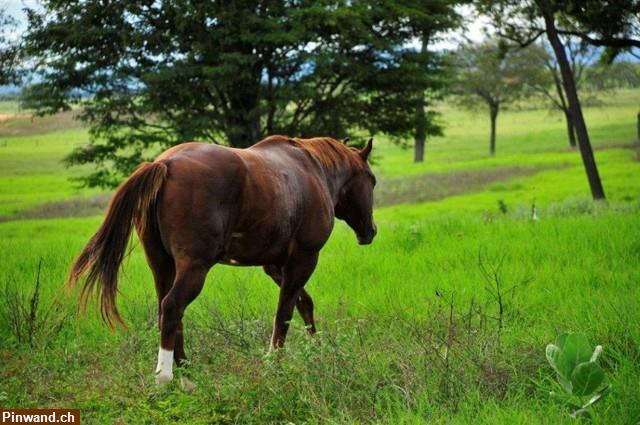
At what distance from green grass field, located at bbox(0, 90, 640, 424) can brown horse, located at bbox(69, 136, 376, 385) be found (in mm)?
366

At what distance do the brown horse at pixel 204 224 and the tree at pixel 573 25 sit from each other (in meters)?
14.0

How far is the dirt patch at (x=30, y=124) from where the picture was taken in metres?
26.7

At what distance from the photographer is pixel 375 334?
705 cm

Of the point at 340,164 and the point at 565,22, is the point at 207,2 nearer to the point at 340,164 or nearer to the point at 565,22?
the point at 565,22

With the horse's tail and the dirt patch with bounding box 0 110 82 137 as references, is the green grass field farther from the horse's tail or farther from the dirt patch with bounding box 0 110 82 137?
the dirt patch with bounding box 0 110 82 137

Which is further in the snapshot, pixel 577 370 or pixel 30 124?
pixel 30 124

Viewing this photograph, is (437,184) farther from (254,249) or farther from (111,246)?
(111,246)

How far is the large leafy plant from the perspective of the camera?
15.6 feet

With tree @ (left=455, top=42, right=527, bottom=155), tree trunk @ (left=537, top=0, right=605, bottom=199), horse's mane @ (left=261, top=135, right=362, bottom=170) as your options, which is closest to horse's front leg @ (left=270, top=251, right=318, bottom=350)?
horse's mane @ (left=261, top=135, right=362, bottom=170)

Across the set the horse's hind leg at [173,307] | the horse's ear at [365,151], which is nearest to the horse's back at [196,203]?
the horse's hind leg at [173,307]

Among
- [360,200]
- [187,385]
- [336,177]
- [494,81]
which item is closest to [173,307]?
[187,385]

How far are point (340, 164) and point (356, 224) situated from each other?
79cm

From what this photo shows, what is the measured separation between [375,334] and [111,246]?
2425 millimetres

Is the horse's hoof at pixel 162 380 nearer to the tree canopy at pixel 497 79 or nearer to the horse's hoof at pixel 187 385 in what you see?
the horse's hoof at pixel 187 385
